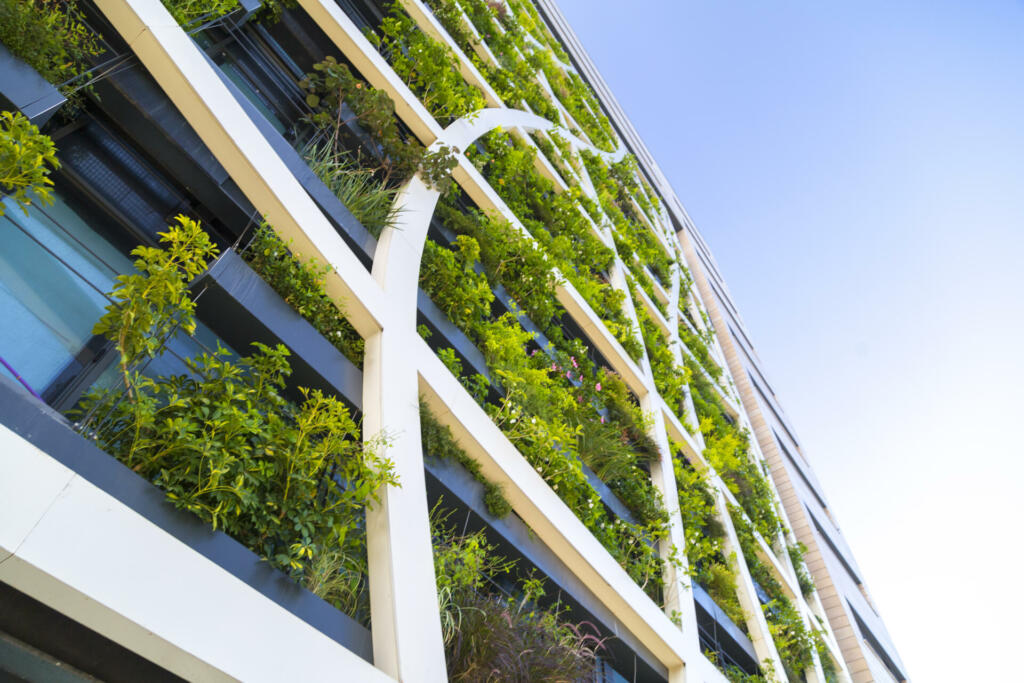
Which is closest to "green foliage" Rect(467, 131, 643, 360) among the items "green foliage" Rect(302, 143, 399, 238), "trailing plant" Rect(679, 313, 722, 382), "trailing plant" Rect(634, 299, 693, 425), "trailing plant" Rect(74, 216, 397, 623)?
"trailing plant" Rect(634, 299, 693, 425)

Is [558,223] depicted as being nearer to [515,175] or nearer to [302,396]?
[515,175]

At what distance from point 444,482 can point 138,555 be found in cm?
272

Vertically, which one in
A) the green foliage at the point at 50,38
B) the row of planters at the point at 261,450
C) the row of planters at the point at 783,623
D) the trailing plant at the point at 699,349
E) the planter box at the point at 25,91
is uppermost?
the green foliage at the point at 50,38

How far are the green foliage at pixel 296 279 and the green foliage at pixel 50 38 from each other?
4.94ft

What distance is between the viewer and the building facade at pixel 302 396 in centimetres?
290

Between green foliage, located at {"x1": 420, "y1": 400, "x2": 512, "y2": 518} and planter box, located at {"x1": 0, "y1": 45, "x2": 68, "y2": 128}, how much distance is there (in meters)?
3.05

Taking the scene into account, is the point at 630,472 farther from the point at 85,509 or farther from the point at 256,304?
the point at 85,509

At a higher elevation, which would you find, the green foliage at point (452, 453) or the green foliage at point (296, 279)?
the green foliage at point (296, 279)

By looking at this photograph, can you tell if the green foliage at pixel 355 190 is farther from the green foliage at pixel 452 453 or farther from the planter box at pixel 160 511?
the planter box at pixel 160 511

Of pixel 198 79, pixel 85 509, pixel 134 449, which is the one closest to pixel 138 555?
pixel 85 509

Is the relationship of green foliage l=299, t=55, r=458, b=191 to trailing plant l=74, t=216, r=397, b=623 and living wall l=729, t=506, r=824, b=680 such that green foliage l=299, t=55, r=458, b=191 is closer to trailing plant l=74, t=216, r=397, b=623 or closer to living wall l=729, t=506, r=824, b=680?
trailing plant l=74, t=216, r=397, b=623

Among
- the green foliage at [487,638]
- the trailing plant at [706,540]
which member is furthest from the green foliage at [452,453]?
the trailing plant at [706,540]

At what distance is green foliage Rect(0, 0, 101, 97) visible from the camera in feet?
12.3

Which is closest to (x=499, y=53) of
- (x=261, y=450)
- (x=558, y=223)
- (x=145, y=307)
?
(x=558, y=223)
